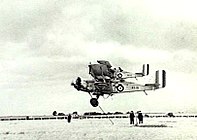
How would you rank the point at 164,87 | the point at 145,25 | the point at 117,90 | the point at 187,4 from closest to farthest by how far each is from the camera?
the point at 187,4 → the point at 145,25 → the point at 117,90 → the point at 164,87

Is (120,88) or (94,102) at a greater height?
(120,88)

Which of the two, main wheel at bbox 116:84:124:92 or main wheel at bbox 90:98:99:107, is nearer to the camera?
main wheel at bbox 90:98:99:107

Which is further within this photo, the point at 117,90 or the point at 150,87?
the point at 150,87

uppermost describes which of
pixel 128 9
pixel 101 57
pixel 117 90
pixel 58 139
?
pixel 128 9

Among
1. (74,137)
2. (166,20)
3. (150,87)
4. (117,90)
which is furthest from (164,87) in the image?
(74,137)

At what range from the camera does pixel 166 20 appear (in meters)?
34.9

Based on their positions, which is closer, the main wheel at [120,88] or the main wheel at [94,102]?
the main wheel at [94,102]

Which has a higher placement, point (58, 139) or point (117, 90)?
point (117, 90)

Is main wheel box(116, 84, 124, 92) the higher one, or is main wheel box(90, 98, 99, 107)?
main wheel box(116, 84, 124, 92)

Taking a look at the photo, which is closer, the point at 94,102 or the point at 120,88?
the point at 94,102

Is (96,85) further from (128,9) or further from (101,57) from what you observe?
(128,9)

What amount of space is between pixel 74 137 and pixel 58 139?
122cm

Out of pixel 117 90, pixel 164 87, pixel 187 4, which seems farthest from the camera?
pixel 164 87

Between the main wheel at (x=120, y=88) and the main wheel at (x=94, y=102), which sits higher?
the main wheel at (x=120, y=88)
